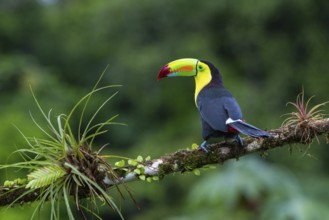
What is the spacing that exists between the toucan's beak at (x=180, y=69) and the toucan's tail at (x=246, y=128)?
66 centimetres

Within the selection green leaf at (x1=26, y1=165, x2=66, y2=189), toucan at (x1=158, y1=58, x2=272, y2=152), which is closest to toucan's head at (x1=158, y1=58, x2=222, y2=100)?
toucan at (x1=158, y1=58, x2=272, y2=152)

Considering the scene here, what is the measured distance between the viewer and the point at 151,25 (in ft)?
61.3

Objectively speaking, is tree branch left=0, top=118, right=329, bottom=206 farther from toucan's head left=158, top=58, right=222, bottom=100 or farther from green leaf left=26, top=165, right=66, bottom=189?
toucan's head left=158, top=58, right=222, bottom=100

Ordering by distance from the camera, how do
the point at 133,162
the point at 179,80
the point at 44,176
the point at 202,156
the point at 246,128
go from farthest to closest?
the point at 179,80, the point at 246,128, the point at 202,156, the point at 133,162, the point at 44,176

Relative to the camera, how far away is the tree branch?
3.39 m

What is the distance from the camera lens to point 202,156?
3559 mm

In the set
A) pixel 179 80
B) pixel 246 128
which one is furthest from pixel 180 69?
pixel 179 80

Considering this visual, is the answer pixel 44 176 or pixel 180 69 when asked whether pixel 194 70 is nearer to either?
pixel 180 69

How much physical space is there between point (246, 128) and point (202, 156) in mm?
329

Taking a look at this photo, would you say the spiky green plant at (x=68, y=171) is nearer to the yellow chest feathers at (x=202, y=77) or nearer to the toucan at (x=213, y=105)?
the toucan at (x=213, y=105)

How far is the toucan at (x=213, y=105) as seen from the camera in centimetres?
393

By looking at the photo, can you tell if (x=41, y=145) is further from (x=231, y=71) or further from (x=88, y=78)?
Result: (x=88, y=78)

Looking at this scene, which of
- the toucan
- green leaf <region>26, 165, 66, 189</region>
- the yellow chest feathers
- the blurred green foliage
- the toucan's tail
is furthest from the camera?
the blurred green foliage

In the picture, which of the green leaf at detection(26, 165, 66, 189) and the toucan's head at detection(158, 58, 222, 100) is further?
the toucan's head at detection(158, 58, 222, 100)
